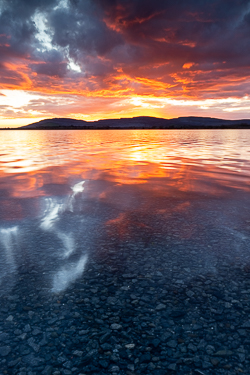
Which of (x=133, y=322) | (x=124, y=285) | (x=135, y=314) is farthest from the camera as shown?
(x=124, y=285)

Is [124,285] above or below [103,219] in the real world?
above

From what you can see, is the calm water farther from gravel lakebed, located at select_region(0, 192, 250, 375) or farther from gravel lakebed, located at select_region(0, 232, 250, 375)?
gravel lakebed, located at select_region(0, 232, 250, 375)

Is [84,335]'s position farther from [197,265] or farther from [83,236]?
[83,236]

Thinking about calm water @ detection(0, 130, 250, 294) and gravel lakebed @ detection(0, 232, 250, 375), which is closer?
gravel lakebed @ detection(0, 232, 250, 375)

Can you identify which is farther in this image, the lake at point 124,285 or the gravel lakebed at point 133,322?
the lake at point 124,285

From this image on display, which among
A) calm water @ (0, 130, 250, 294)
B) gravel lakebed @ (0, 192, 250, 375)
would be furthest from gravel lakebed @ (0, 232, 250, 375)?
calm water @ (0, 130, 250, 294)

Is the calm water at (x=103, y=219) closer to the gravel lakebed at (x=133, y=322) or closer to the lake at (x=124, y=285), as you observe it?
the lake at (x=124, y=285)

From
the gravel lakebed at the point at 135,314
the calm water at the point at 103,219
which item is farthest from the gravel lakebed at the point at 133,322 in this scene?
the calm water at the point at 103,219

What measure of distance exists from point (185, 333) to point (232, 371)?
671mm

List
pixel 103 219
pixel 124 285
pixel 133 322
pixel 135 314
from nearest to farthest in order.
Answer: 1. pixel 133 322
2. pixel 135 314
3. pixel 124 285
4. pixel 103 219

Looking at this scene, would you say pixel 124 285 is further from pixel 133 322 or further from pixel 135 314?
pixel 133 322

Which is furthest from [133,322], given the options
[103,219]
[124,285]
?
[103,219]

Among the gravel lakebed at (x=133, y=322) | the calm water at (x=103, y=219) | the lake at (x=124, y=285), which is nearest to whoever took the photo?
the gravel lakebed at (x=133, y=322)

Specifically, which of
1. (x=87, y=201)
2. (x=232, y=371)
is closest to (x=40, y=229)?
(x=87, y=201)
